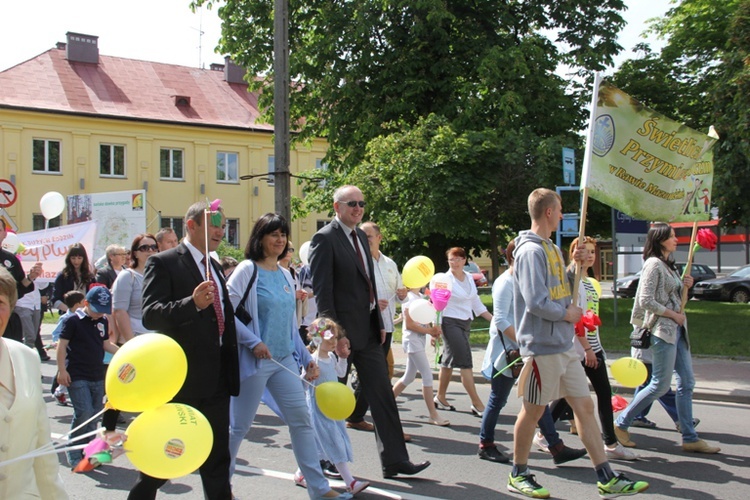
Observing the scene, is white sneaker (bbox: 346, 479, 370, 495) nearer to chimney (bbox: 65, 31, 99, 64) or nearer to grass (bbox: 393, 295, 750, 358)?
grass (bbox: 393, 295, 750, 358)

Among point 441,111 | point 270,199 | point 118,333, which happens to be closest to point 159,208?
point 270,199

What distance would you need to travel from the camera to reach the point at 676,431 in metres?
7.59

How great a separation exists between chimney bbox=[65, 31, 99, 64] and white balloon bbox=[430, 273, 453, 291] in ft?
127

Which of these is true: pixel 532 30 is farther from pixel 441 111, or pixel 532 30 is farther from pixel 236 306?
pixel 236 306

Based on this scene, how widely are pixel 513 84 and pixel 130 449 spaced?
1835 centimetres

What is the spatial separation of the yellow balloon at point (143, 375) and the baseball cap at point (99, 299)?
11.6 feet

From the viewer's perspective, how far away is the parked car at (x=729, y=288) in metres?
28.6

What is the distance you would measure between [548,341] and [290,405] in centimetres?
171

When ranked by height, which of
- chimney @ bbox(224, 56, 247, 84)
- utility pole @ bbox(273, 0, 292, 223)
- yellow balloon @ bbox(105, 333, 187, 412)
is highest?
chimney @ bbox(224, 56, 247, 84)

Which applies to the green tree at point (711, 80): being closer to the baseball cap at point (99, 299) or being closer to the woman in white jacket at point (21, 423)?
the baseball cap at point (99, 299)

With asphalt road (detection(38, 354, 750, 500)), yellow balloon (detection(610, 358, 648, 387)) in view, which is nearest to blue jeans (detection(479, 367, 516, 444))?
asphalt road (detection(38, 354, 750, 500))

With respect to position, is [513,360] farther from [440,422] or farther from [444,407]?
[444,407]

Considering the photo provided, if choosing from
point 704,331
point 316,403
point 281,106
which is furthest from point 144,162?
point 316,403

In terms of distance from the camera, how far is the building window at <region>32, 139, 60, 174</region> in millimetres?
38312
